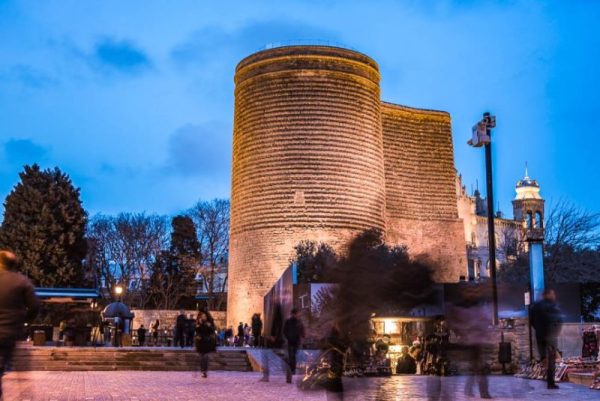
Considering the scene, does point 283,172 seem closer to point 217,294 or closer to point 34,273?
point 34,273

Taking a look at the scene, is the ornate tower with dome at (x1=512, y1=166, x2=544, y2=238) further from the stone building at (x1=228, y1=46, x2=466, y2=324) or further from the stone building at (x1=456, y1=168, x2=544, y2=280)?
the stone building at (x1=456, y1=168, x2=544, y2=280)

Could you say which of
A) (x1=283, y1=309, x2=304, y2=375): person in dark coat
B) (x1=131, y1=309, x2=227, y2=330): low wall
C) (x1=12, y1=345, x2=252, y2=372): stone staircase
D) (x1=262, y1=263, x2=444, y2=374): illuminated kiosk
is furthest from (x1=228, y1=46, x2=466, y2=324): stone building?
(x1=283, y1=309, x2=304, y2=375): person in dark coat

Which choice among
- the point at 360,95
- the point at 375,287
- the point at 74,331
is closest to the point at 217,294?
the point at 360,95

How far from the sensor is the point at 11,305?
7066 mm

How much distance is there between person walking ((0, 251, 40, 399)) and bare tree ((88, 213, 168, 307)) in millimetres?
42228

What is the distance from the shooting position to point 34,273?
3688 cm

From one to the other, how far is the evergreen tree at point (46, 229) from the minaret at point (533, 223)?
67.1ft

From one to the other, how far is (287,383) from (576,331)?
751cm

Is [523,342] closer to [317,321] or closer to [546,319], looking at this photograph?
[317,321]

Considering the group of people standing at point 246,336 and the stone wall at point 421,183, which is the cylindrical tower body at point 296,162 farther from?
the stone wall at point 421,183

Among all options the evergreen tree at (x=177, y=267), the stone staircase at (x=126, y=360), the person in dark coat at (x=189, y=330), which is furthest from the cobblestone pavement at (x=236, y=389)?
the evergreen tree at (x=177, y=267)

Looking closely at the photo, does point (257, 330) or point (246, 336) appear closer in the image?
point (257, 330)

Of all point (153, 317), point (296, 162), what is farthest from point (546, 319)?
point (153, 317)

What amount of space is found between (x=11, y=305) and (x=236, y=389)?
20.1 feet
